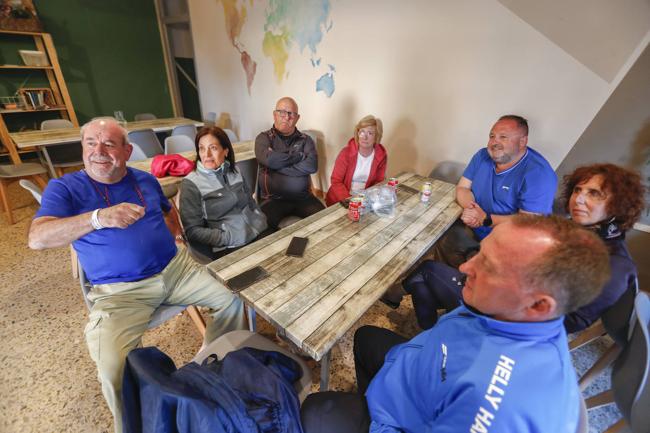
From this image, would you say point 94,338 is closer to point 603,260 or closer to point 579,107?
point 603,260

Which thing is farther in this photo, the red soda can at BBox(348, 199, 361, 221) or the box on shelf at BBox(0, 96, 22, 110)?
the box on shelf at BBox(0, 96, 22, 110)

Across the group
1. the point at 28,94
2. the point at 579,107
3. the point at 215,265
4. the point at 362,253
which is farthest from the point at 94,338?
the point at 28,94

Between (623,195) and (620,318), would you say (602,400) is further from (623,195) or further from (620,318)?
(623,195)

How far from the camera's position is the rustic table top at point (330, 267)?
0.91 meters

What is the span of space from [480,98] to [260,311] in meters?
2.33

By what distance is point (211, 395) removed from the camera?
2.32 feet

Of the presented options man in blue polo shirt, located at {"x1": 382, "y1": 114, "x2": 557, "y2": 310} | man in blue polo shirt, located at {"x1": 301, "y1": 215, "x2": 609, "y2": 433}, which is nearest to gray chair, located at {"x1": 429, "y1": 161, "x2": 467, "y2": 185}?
man in blue polo shirt, located at {"x1": 382, "y1": 114, "x2": 557, "y2": 310}

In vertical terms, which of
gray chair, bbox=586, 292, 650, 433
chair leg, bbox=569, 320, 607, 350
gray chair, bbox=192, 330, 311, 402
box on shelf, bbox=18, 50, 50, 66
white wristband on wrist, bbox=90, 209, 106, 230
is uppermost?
box on shelf, bbox=18, 50, 50, 66

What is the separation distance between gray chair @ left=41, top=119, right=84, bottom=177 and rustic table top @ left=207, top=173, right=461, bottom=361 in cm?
310

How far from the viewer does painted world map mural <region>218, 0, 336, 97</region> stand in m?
2.88

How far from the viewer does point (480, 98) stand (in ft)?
7.22

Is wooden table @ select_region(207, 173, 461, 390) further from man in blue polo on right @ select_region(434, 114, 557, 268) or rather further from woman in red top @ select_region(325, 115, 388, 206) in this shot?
woman in red top @ select_region(325, 115, 388, 206)

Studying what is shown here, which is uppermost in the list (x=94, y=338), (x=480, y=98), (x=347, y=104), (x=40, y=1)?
(x=40, y=1)

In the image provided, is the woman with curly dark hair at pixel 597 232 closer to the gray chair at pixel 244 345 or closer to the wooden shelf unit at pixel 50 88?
the gray chair at pixel 244 345
